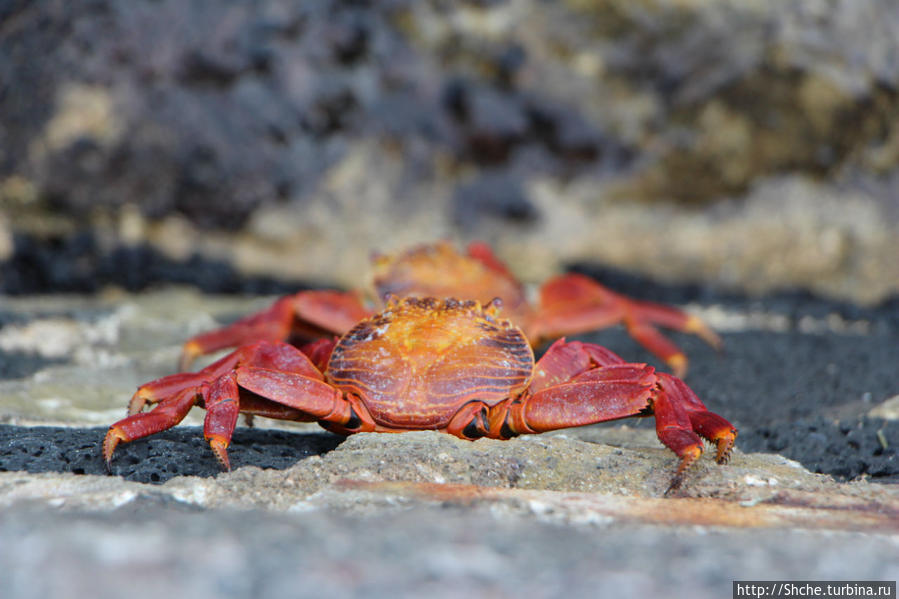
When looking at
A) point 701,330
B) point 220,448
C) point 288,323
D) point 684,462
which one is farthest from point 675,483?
point 701,330

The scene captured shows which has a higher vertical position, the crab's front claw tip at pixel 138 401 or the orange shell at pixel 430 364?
the orange shell at pixel 430 364

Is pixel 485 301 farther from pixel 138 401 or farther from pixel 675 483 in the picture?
pixel 675 483

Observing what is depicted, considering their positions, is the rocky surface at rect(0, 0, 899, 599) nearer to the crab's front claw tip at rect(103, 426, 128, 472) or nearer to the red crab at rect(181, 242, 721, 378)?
the red crab at rect(181, 242, 721, 378)

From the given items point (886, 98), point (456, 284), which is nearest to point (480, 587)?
point (456, 284)

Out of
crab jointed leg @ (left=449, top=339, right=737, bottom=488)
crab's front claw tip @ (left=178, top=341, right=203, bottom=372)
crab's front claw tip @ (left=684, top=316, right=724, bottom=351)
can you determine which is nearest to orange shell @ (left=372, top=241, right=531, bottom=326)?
crab's front claw tip @ (left=684, top=316, right=724, bottom=351)

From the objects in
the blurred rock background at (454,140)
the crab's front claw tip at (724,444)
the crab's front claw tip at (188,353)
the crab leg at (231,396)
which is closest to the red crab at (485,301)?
the crab's front claw tip at (188,353)

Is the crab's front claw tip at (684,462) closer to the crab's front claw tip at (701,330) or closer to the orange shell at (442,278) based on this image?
the orange shell at (442,278)

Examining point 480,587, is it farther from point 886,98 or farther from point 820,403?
point 886,98
